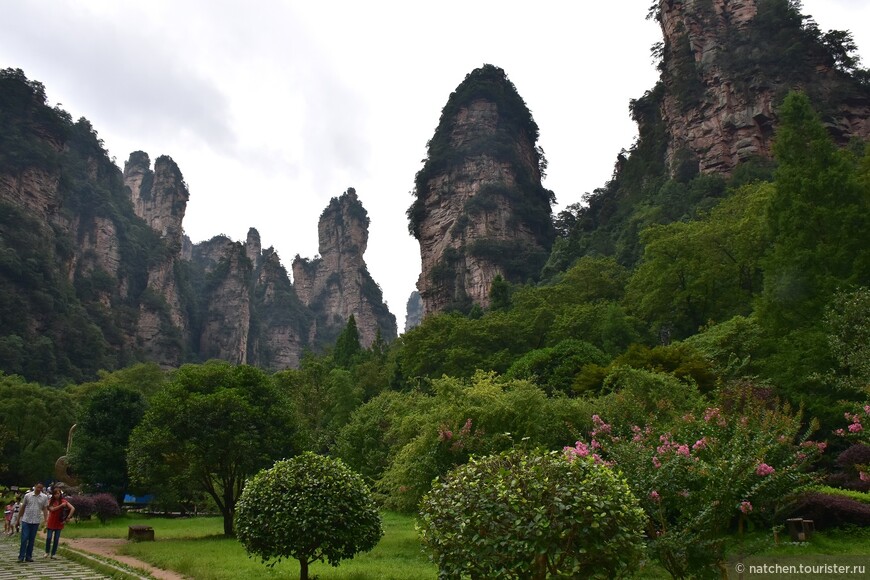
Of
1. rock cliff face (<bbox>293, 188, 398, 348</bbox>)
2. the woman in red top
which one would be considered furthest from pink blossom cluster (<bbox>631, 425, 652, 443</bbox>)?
rock cliff face (<bbox>293, 188, 398, 348</bbox>)

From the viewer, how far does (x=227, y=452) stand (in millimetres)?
19938

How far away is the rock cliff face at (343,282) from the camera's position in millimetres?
137625

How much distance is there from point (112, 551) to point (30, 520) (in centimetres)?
328

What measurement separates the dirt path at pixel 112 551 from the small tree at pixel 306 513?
6.73 ft

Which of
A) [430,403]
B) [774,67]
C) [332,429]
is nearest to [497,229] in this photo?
[774,67]

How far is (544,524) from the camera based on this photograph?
583cm

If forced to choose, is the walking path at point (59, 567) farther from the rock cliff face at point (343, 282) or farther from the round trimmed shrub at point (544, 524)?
the rock cliff face at point (343, 282)

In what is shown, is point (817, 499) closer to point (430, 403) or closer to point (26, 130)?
point (430, 403)

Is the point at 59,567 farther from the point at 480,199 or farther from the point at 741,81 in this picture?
the point at 480,199

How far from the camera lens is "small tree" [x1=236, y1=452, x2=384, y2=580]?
9.45 meters

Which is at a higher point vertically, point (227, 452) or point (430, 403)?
point (430, 403)

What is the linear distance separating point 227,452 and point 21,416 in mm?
31266

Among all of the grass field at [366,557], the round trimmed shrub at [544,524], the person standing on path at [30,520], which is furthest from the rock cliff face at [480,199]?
the round trimmed shrub at [544,524]

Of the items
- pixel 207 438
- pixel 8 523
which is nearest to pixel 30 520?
pixel 207 438
